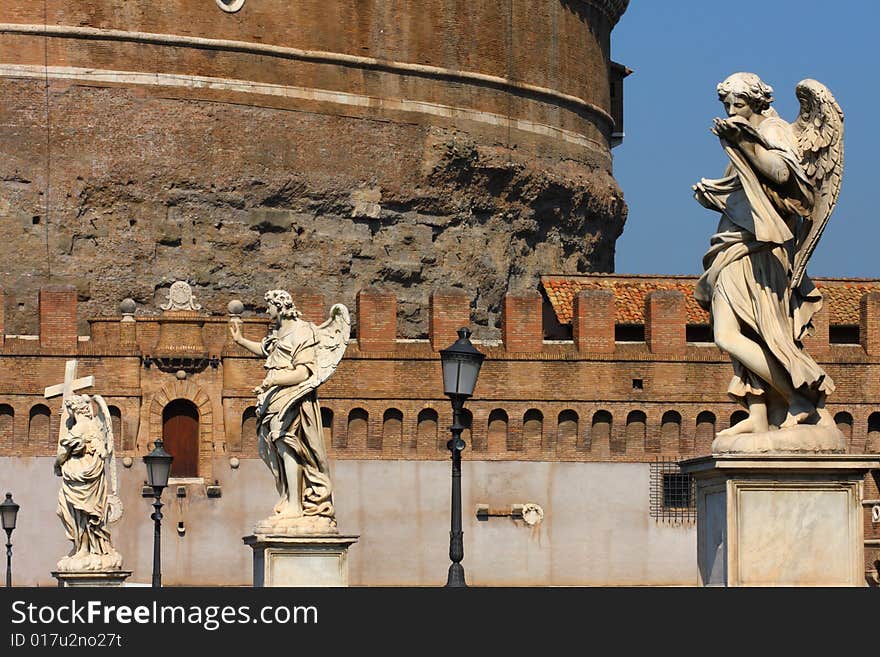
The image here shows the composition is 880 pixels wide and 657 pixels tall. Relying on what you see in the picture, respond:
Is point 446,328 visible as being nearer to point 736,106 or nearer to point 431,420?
point 431,420

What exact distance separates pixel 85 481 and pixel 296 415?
6.55 metres

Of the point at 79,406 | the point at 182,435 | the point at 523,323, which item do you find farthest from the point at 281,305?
the point at 523,323

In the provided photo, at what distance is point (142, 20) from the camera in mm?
32625

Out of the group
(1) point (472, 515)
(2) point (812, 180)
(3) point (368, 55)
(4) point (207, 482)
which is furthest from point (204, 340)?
(2) point (812, 180)

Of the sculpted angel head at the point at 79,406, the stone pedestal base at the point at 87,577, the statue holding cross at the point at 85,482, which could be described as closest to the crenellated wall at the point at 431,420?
the statue holding cross at the point at 85,482

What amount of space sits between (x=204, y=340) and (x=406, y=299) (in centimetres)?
479

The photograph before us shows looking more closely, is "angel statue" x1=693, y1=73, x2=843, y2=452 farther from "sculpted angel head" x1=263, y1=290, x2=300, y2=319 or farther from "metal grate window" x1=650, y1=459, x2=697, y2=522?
"metal grate window" x1=650, y1=459, x2=697, y2=522

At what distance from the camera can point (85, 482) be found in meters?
18.3

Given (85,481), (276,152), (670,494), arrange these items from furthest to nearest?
(276,152)
(670,494)
(85,481)

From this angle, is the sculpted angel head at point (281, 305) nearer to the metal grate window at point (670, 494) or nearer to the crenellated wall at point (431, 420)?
the crenellated wall at point (431, 420)

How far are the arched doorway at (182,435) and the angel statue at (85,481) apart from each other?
10.3 metres

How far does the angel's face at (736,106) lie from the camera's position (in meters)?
8.01

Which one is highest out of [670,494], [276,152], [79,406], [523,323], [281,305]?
[276,152]
